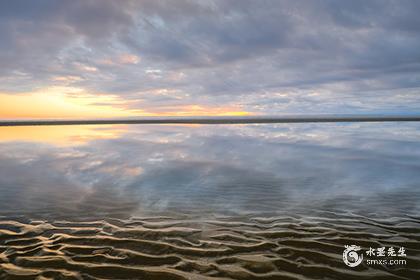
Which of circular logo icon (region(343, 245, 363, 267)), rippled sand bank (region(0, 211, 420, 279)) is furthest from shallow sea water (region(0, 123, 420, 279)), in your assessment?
circular logo icon (region(343, 245, 363, 267))

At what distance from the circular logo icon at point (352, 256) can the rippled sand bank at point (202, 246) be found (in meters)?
0.13

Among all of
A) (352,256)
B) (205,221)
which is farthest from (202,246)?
(352,256)

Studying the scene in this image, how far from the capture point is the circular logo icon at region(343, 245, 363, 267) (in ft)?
19.0

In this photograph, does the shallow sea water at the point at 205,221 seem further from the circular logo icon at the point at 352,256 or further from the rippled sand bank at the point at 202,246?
the circular logo icon at the point at 352,256

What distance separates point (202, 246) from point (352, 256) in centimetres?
316

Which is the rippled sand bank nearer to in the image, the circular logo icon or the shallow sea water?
the shallow sea water

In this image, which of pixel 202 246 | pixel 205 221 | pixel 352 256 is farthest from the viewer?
pixel 205 221

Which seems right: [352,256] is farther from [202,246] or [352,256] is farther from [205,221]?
[205,221]

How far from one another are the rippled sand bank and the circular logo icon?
134 millimetres

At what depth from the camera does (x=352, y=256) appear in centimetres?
605

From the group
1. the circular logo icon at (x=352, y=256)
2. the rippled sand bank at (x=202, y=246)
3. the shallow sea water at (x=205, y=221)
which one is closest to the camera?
the rippled sand bank at (x=202, y=246)

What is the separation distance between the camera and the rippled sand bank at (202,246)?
548 cm

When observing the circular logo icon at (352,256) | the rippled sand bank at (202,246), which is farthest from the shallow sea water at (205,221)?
the circular logo icon at (352,256)

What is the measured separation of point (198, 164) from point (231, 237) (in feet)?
33.7
